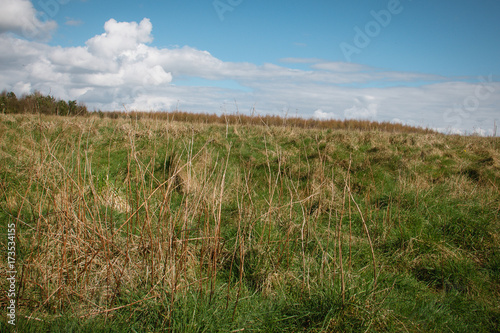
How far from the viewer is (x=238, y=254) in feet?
11.6

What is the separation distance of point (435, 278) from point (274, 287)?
2216 millimetres

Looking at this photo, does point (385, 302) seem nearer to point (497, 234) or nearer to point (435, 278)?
point (435, 278)

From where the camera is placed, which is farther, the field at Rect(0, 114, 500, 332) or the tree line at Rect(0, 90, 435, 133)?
the tree line at Rect(0, 90, 435, 133)

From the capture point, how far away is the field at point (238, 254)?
8.08 feet

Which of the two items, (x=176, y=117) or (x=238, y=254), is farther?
(x=176, y=117)

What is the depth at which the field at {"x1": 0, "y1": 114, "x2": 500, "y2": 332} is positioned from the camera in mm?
2463

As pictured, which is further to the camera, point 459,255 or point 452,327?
point 459,255

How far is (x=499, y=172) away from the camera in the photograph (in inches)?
267

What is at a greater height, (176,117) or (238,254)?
(176,117)

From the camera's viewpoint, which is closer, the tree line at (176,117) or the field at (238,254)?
the field at (238,254)

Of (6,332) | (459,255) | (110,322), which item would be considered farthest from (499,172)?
(6,332)

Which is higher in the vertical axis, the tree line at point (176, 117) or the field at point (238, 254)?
the tree line at point (176, 117)

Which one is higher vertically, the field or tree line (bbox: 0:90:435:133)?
tree line (bbox: 0:90:435:133)

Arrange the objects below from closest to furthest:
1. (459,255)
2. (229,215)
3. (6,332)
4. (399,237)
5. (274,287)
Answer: (6,332) → (274,287) → (459,255) → (399,237) → (229,215)
